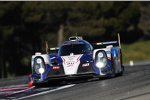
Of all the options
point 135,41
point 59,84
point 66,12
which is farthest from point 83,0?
point 59,84

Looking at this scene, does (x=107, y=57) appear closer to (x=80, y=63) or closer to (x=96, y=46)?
(x=80, y=63)

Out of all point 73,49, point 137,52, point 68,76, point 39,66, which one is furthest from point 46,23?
point 68,76

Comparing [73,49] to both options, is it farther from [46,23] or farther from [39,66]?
[46,23]

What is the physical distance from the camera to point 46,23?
55625mm

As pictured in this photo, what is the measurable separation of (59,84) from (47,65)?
1.12 meters

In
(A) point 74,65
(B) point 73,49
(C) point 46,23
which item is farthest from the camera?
(C) point 46,23

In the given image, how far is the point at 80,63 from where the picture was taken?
15789mm

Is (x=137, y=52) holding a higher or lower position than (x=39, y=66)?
higher

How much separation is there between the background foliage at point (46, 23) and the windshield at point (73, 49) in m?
33.4

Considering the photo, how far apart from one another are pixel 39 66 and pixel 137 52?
43.4m

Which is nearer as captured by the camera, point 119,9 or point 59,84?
point 59,84

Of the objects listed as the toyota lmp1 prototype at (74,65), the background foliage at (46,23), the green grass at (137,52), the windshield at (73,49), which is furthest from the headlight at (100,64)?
the green grass at (137,52)

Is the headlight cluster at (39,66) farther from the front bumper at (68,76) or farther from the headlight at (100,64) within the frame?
the headlight at (100,64)

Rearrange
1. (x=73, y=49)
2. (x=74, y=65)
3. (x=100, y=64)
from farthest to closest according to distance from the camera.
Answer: (x=73, y=49) < (x=100, y=64) < (x=74, y=65)
